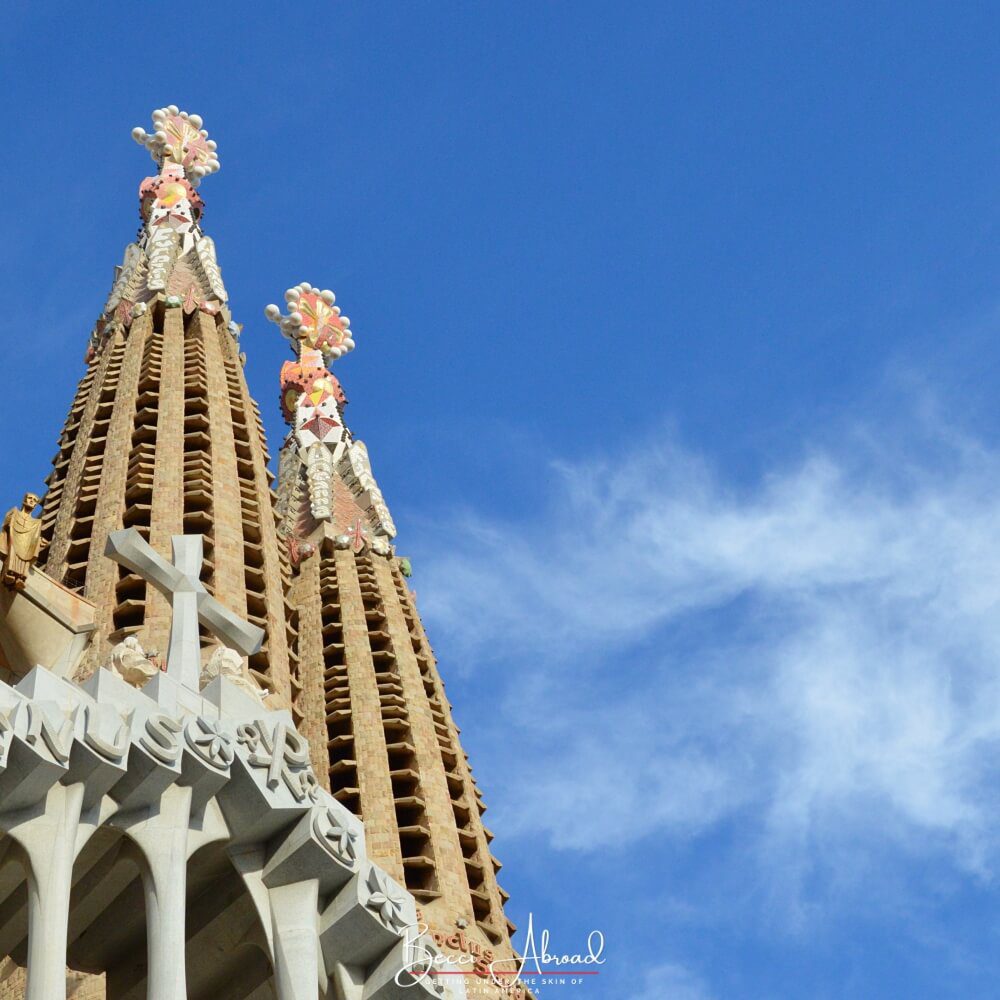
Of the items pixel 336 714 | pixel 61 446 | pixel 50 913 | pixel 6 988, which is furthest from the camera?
pixel 61 446

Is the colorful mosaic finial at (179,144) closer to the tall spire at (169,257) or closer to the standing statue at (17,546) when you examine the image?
the tall spire at (169,257)

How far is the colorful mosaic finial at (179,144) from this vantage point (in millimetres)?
54531

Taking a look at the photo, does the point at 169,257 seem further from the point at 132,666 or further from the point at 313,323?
the point at 132,666

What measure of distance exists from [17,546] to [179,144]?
34.3m

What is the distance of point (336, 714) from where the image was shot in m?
41.0

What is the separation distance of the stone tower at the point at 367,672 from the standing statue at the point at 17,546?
45.3ft

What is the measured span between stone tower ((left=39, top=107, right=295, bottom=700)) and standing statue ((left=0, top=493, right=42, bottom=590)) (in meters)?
12.8

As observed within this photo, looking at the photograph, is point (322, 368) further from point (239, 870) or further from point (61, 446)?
point (239, 870)

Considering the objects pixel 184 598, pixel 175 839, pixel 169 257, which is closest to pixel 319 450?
pixel 169 257

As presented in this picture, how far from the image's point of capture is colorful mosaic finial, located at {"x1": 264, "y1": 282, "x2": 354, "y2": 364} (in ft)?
176

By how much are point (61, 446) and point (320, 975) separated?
29.9 m

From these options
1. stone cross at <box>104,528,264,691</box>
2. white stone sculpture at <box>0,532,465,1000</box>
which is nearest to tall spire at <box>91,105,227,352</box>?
stone cross at <box>104,528,264,691</box>

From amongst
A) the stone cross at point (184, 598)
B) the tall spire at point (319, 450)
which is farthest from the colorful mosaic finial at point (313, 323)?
the stone cross at point (184, 598)

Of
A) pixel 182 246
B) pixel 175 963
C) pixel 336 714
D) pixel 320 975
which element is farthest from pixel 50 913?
pixel 182 246
